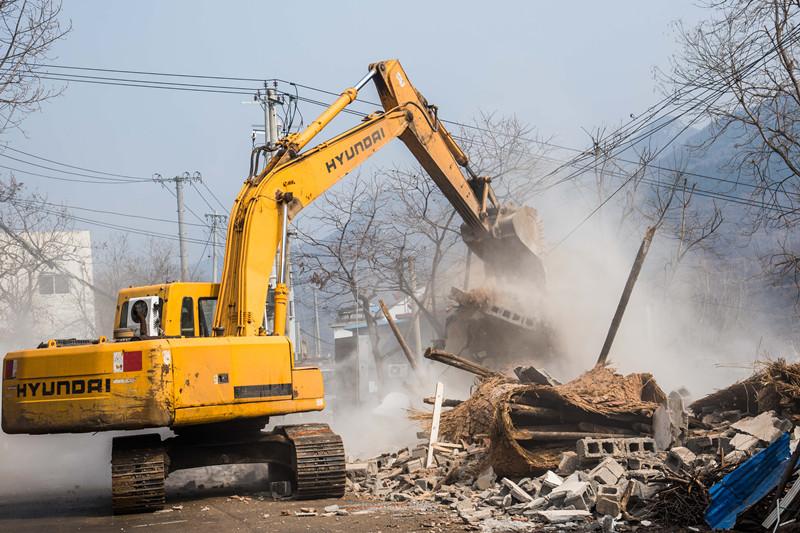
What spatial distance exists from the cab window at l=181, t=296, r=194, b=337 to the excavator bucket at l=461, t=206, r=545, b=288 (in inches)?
292

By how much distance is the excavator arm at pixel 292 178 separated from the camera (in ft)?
36.6

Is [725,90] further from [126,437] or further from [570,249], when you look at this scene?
[126,437]

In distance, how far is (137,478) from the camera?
10.2 metres

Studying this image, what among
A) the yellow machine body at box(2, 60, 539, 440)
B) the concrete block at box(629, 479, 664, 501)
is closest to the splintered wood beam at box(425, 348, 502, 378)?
the yellow machine body at box(2, 60, 539, 440)

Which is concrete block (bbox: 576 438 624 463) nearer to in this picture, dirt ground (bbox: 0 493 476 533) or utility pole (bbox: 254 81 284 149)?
dirt ground (bbox: 0 493 476 533)

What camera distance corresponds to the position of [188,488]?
43.4 ft

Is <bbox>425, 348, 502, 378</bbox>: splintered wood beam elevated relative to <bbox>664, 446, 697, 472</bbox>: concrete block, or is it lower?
elevated

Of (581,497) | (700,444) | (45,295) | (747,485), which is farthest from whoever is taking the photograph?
(45,295)

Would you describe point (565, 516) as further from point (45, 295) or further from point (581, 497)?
point (45, 295)

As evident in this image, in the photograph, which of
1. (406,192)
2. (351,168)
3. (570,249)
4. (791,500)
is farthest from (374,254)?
(791,500)

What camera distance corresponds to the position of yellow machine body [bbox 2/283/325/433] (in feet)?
31.8

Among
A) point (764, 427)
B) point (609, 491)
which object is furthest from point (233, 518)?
point (764, 427)

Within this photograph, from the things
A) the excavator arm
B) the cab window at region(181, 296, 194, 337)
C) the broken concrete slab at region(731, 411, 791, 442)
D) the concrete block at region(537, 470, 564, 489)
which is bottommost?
the concrete block at region(537, 470, 564, 489)

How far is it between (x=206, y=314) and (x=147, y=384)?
2.70 m
